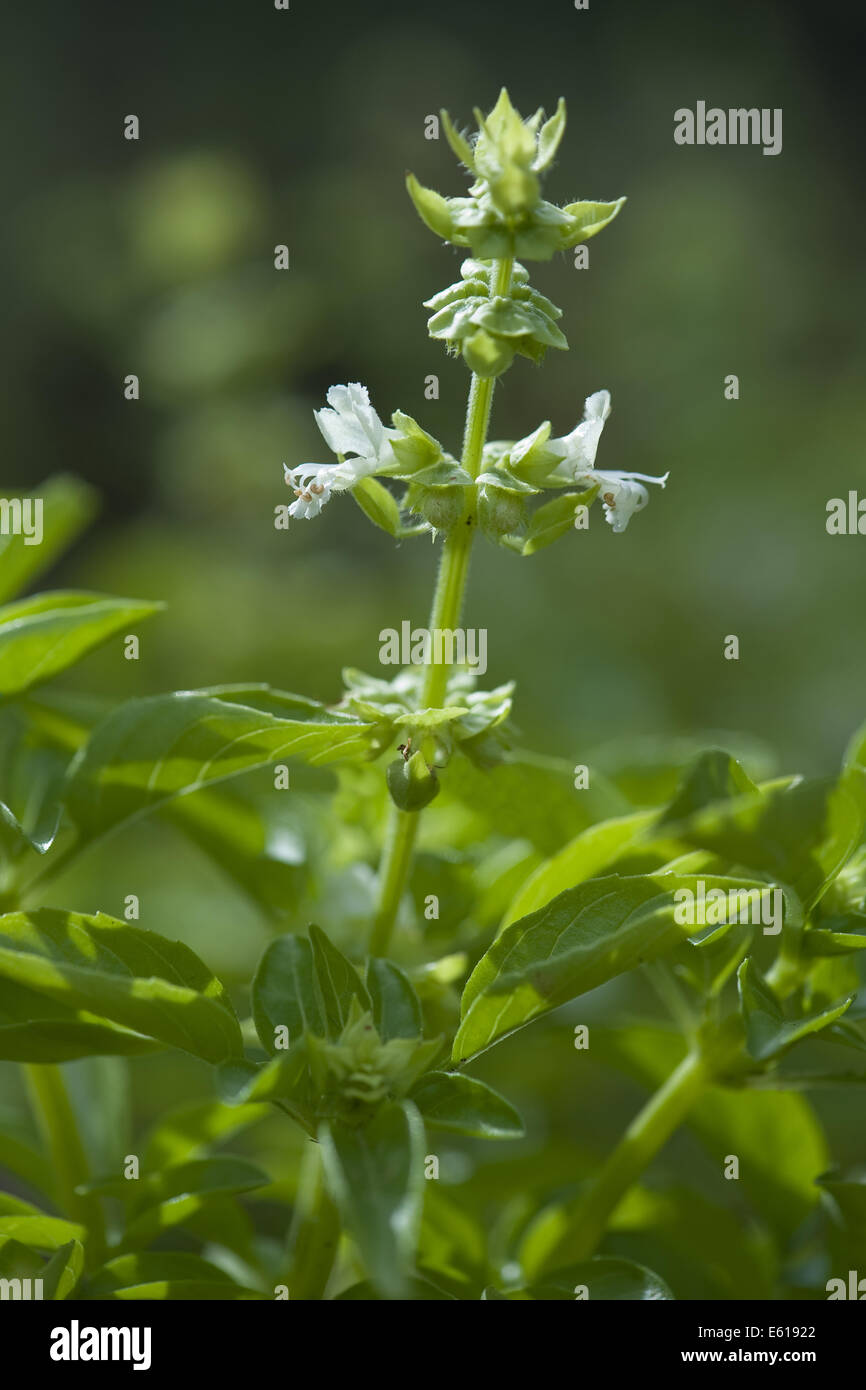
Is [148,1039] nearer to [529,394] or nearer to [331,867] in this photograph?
[331,867]

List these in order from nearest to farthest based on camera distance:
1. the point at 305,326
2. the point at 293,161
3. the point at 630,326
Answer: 1. the point at 305,326
2. the point at 630,326
3. the point at 293,161

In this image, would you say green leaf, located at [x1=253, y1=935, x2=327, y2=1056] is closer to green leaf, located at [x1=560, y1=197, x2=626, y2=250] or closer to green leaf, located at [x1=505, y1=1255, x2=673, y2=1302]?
green leaf, located at [x1=505, y1=1255, x2=673, y2=1302]

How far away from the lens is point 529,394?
3.50 m

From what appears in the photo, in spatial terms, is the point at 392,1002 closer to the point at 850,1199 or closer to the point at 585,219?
the point at 850,1199

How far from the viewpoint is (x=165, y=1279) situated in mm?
862

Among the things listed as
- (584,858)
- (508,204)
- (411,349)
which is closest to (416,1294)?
(584,858)

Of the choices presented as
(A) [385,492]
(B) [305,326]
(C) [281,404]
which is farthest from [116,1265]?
(B) [305,326]

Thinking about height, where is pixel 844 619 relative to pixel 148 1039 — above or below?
above

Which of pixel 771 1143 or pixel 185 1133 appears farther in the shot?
pixel 771 1143

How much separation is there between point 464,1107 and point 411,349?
253cm

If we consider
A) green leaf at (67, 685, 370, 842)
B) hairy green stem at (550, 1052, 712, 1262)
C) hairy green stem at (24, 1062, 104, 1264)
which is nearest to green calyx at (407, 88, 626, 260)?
green leaf at (67, 685, 370, 842)

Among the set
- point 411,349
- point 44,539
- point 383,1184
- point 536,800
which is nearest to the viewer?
point 383,1184

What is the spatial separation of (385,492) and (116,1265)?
55 centimetres

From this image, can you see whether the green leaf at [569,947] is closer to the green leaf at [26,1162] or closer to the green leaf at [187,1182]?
the green leaf at [187,1182]
